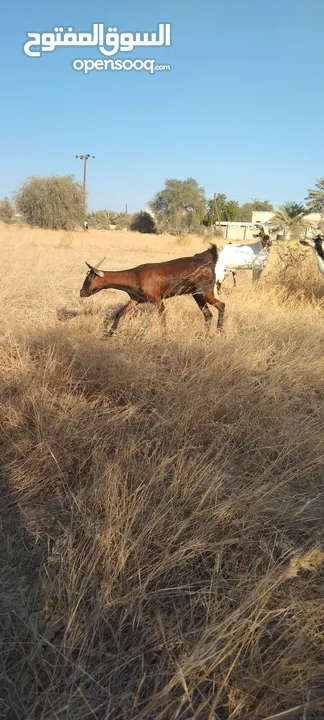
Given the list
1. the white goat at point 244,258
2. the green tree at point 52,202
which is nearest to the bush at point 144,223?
the green tree at point 52,202

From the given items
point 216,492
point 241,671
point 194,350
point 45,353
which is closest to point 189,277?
point 194,350

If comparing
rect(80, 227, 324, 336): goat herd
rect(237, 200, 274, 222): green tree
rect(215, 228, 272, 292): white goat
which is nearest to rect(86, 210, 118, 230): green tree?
rect(237, 200, 274, 222): green tree

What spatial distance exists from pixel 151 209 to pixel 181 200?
4.73 metres

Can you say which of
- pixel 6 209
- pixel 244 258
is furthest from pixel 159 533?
pixel 6 209

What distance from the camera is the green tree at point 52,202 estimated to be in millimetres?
34125

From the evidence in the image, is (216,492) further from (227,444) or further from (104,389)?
(104,389)

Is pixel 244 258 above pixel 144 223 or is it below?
below

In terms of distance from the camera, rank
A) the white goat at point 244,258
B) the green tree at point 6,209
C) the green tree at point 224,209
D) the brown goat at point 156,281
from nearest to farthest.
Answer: the brown goat at point 156,281 → the white goat at point 244,258 → the green tree at point 6,209 → the green tree at point 224,209

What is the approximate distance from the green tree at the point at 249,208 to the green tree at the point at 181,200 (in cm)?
1048

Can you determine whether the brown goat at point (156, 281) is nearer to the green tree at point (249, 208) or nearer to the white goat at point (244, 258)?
the white goat at point (244, 258)

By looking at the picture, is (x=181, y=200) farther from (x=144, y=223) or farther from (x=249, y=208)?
(x=249, y=208)

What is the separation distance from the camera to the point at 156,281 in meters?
4.73

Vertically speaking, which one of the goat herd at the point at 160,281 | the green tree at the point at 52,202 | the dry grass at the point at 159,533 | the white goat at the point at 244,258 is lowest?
the dry grass at the point at 159,533

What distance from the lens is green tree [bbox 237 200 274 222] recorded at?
189ft
